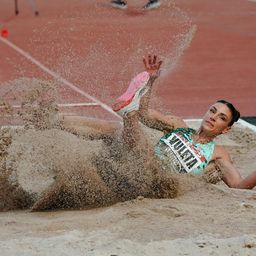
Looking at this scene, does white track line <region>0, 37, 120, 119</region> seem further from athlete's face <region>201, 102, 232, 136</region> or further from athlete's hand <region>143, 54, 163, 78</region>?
athlete's hand <region>143, 54, 163, 78</region>

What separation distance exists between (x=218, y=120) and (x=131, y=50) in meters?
7.21

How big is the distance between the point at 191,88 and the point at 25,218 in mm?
6685

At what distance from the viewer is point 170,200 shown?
5.91 metres

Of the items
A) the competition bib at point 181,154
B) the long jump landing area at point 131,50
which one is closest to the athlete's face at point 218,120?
the competition bib at point 181,154

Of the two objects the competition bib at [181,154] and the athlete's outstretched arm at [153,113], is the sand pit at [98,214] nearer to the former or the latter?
the competition bib at [181,154]

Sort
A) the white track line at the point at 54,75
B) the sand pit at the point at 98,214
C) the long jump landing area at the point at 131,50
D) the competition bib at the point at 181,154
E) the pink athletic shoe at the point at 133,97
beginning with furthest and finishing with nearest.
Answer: the long jump landing area at the point at 131,50 < the white track line at the point at 54,75 < the competition bib at the point at 181,154 < the pink athletic shoe at the point at 133,97 < the sand pit at the point at 98,214

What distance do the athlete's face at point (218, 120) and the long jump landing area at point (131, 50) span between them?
1.79 meters

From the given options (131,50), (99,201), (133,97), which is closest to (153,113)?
(133,97)

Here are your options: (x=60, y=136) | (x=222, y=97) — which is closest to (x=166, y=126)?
(x=60, y=136)

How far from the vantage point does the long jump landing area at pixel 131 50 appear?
1116 centimetres

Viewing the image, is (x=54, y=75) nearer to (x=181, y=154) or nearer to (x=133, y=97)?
(x=181, y=154)

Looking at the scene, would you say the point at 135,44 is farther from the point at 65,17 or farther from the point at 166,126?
the point at 166,126

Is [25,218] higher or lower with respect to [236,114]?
lower

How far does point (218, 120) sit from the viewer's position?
643 centimetres
